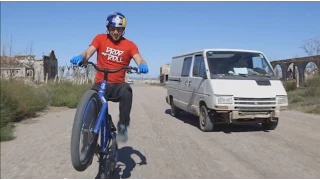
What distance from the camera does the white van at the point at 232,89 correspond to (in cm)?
852

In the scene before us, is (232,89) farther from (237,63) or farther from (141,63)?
(141,63)

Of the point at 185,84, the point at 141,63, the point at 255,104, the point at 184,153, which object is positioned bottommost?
the point at 184,153

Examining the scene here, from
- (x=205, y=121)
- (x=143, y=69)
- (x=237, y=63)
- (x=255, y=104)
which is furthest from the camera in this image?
(x=237, y=63)

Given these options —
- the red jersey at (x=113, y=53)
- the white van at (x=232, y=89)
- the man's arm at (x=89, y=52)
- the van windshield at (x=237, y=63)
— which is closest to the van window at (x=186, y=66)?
the white van at (x=232, y=89)

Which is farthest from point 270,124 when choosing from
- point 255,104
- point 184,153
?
point 184,153

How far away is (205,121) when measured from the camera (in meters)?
9.00

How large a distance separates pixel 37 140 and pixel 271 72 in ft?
20.4

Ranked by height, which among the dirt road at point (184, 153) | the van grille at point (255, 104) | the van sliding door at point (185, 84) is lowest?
the dirt road at point (184, 153)

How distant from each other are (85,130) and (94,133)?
0.41 ft

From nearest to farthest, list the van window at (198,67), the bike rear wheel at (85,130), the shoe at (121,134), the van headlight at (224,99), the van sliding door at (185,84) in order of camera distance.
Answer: the bike rear wheel at (85,130), the shoe at (121,134), the van headlight at (224,99), the van window at (198,67), the van sliding door at (185,84)

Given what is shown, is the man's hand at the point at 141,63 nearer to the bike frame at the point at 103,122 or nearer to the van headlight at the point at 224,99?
the bike frame at the point at 103,122

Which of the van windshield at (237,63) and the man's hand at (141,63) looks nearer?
the man's hand at (141,63)

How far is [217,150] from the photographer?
6.75m

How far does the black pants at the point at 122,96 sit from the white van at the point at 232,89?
404 centimetres
